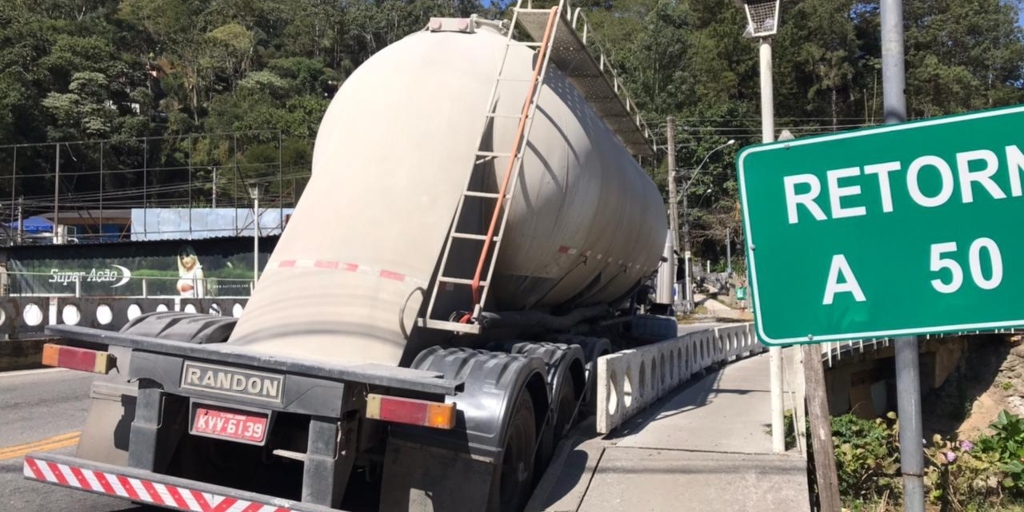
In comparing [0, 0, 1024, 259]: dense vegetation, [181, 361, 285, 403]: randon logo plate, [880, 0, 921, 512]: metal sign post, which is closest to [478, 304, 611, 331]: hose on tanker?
[181, 361, 285, 403]: randon logo plate

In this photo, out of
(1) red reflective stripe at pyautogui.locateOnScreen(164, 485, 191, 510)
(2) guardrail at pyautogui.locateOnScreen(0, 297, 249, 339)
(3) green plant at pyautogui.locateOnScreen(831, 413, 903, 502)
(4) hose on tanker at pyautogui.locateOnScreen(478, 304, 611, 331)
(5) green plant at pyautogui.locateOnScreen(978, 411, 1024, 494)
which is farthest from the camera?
(2) guardrail at pyautogui.locateOnScreen(0, 297, 249, 339)

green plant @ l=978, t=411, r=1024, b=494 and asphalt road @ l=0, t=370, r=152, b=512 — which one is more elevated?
asphalt road @ l=0, t=370, r=152, b=512

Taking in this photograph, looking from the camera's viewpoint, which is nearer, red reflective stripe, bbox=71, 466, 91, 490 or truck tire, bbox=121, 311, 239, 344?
red reflective stripe, bbox=71, 466, 91, 490

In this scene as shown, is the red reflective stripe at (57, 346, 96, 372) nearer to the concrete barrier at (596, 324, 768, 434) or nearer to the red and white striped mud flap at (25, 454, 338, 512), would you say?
the red and white striped mud flap at (25, 454, 338, 512)

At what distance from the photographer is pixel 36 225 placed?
54.3 metres

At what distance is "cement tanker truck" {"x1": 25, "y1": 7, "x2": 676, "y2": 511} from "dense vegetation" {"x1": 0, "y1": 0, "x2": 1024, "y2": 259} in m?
48.2

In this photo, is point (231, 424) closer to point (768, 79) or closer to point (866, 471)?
point (768, 79)

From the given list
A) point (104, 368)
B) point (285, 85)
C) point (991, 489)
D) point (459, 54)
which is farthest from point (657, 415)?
point (285, 85)

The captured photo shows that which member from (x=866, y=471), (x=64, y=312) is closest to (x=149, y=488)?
(x=866, y=471)

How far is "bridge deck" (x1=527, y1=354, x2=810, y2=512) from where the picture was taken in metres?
5.77

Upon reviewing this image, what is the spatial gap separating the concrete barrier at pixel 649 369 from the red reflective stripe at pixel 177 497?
11.1ft

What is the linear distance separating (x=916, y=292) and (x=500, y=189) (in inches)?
169

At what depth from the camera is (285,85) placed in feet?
280

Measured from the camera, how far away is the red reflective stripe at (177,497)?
14.7 ft
